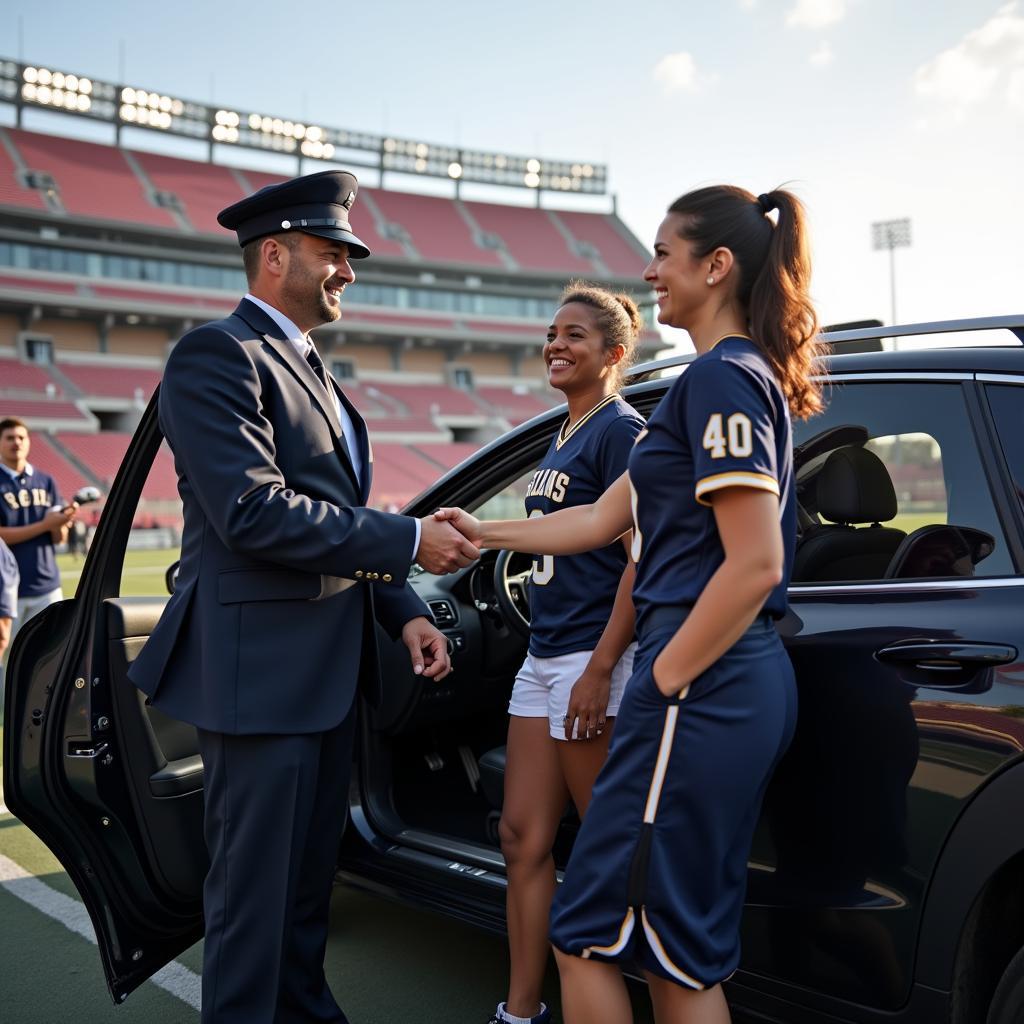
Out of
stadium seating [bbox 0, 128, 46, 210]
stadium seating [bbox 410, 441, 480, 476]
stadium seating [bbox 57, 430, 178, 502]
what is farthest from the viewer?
stadium seating [bbox 410, 441, 480, 476]

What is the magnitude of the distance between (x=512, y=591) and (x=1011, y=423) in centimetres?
189

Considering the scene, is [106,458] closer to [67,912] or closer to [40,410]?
[40,410]

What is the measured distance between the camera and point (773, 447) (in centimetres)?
156

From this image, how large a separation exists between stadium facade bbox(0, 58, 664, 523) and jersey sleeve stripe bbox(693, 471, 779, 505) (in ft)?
98.3

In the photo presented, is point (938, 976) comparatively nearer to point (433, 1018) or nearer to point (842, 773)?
point (842, 773)

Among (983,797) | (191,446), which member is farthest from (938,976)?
(191,446)

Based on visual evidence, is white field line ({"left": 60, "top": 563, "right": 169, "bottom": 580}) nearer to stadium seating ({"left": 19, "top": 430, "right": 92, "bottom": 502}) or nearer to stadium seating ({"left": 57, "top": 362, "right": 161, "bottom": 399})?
stadium seating ({"left": 19, "top": 430, "right": 92, "bottom": 502})

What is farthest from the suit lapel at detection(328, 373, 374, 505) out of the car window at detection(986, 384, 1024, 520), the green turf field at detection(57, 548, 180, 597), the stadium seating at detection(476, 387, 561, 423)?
the stadium seating at detection(476, 387, 561, 423)

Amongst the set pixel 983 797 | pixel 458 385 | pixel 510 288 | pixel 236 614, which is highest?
pixel 510 288

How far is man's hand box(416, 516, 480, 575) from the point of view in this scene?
2203 mm

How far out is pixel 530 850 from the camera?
2459 mm

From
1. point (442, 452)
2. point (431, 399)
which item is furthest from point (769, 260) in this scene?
point (431, 399)

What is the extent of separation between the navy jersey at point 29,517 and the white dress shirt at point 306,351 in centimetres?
496

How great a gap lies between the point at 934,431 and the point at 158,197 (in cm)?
4528
